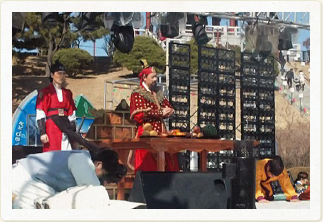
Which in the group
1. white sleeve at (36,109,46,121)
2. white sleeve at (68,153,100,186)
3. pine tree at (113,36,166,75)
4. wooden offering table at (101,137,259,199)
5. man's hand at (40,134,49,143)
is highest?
pine tree at (113,36,166,75)

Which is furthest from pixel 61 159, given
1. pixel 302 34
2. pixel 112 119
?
pixel 302 34

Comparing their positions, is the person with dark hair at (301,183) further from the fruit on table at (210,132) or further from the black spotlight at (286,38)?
the fruit on table at (210,132)

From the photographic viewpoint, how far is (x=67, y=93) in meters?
8.58

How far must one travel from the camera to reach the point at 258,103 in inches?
425

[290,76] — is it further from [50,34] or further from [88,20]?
[50,34]

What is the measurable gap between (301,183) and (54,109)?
3.79m

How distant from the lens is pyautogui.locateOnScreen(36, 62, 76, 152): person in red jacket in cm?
839

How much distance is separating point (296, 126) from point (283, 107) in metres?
1.03

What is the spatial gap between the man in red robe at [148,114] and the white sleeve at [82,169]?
4.85 ft

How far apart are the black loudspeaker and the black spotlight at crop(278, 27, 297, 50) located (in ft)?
11.0

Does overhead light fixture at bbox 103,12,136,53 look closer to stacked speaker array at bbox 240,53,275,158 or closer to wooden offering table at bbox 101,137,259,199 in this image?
wooden offering table at bbox 101,137,259,199

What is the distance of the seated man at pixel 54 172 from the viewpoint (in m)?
7.14

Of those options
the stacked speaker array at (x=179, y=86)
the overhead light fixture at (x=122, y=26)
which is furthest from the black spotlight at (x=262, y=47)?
the overhead light fixture at (x=122, y=26)

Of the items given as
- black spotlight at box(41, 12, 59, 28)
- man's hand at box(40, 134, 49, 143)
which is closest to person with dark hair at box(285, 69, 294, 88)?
black spotlight at box(41, 12, 59, 28)
